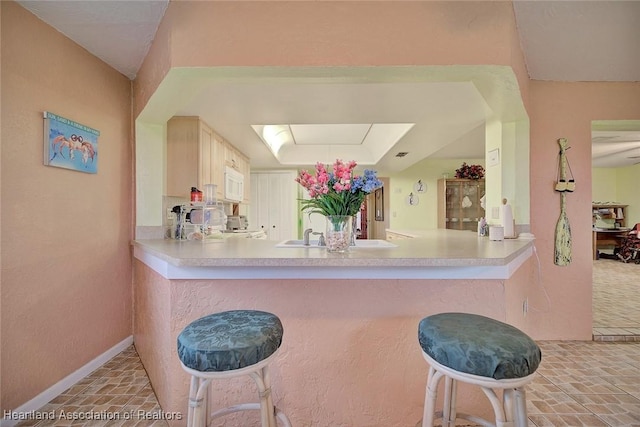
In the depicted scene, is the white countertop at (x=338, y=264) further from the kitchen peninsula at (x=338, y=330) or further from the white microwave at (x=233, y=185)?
the white microwave at (x=233, y=185)

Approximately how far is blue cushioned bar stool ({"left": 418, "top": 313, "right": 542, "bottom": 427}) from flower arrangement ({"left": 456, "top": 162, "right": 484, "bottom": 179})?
5.18 metres

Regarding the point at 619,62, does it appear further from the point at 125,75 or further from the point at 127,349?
the point at 127,349

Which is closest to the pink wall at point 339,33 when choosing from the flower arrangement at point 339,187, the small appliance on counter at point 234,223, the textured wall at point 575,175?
the flower arrangement at point 339,187

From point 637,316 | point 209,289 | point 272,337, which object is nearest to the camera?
point 272,337

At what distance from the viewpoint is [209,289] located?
1.51 meters

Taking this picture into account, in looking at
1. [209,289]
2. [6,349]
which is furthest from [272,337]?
[6,349]

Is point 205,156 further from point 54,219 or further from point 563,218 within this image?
point 563,218

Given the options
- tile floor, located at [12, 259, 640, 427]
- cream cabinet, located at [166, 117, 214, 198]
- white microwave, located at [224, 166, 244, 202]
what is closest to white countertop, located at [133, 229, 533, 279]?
tile floor, located at [12, 259, 640, 427]

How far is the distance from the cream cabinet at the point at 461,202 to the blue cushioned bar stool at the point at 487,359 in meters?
5.04

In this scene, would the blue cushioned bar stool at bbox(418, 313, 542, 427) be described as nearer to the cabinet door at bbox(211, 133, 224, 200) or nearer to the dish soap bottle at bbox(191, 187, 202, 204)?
the dish soap bottle at bbox(191, 187, 202, 204)

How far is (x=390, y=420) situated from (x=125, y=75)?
2967 mm

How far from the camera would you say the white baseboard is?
1610 mm

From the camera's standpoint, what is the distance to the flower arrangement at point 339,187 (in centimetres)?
162

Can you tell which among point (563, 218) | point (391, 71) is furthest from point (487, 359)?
point (563, 218)
